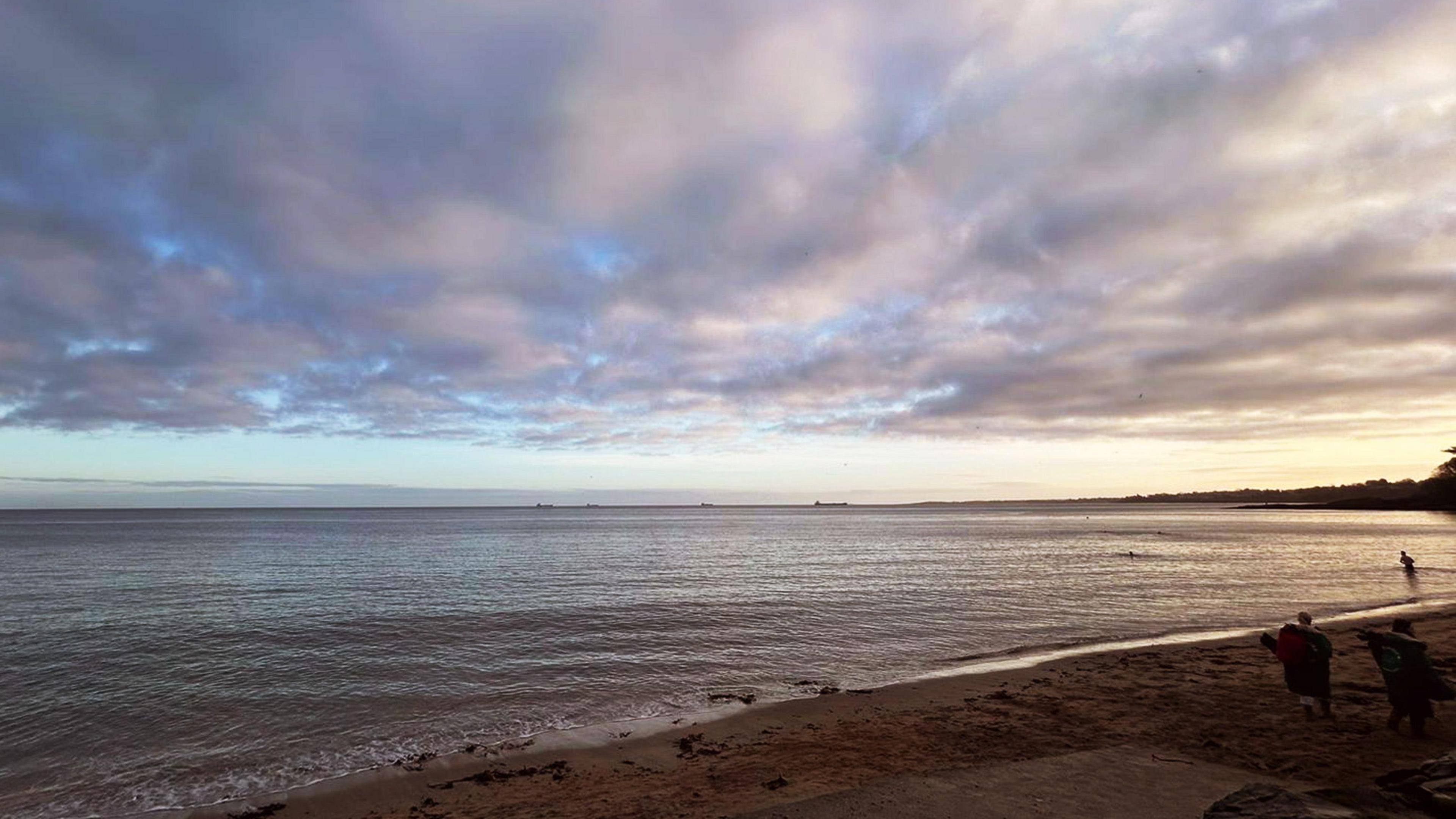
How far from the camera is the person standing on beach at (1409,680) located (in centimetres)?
1098

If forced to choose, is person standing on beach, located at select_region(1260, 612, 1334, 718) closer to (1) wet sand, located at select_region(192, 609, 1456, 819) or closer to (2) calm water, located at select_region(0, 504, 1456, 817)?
(1) wet sand, located at select_region(192, 609, 1456, 819)

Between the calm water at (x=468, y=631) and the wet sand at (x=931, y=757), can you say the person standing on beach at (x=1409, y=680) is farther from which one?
the calm water at (x=468, y=631)

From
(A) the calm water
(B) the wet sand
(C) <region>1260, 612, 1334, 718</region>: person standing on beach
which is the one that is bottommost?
(A) the calm water

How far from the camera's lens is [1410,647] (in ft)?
36.2

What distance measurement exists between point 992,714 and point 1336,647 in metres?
13.0

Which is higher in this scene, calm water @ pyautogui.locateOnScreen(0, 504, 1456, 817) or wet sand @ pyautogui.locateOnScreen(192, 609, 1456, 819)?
wet sand @ pyautogui.locateOnScreen(192, 609, 1456, 819)

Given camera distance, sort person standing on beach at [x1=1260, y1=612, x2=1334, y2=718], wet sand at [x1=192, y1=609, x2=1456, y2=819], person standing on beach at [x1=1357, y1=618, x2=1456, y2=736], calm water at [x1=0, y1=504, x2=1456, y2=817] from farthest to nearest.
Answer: calm water at [x1=0, y1=504, x2=1456, y2=817], person standing on beach at [x1=1260, y1=612, x2=1334, y2=718], person standing on beach at [x1=1357, y1=618, x2=1456, y2=736], wet sand at [x1=192, y1=609, x2=1456, y2=819]

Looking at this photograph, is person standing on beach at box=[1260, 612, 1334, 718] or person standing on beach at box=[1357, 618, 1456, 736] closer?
person standing on beach at box=[1357, 618, 1456, 736]

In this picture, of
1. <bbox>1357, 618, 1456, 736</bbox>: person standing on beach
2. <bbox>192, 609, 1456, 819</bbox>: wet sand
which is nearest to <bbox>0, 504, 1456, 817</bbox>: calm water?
<bbox>192, 609, 1456, 819</bbox>: wet sand

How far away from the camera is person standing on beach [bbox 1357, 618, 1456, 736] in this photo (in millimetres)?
10984

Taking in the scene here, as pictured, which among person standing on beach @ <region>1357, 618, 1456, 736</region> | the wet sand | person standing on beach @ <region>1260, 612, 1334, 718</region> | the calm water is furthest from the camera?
the calm water

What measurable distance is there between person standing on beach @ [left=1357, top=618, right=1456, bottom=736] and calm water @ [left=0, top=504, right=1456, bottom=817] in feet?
32.6

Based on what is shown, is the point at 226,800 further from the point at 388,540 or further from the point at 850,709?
the point at 388,540

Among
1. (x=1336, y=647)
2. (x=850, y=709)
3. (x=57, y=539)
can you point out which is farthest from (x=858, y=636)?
(x=57, y=539)
